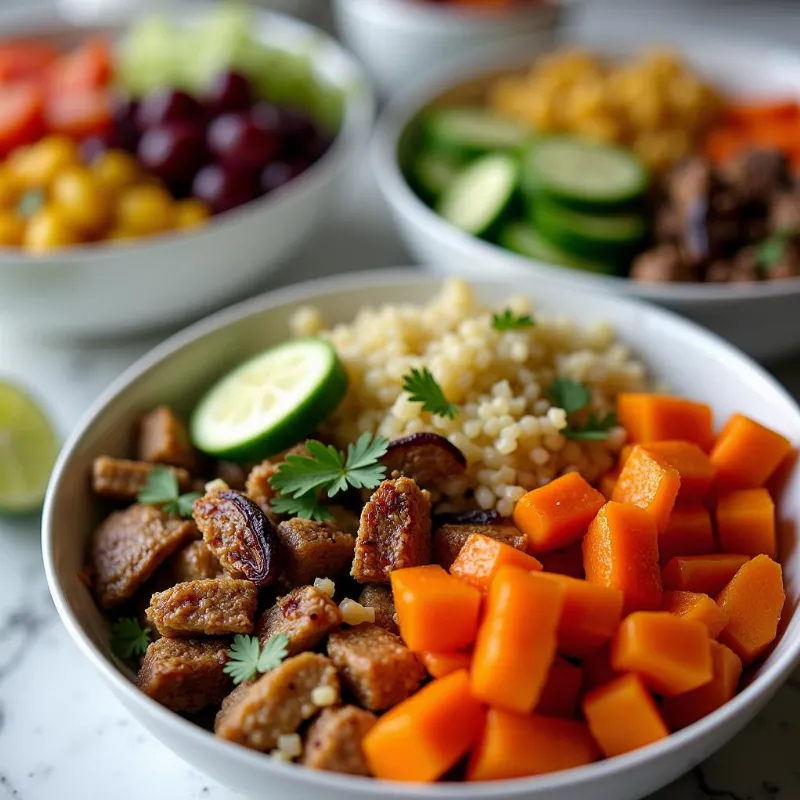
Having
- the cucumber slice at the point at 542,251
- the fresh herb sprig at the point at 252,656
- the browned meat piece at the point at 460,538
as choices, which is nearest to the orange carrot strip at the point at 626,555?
the browned meat piece at the point at 460,538

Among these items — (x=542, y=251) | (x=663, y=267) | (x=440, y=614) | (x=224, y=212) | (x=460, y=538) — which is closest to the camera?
(x=440, y=614)

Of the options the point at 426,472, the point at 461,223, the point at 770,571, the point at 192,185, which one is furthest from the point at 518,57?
the point at 770,571

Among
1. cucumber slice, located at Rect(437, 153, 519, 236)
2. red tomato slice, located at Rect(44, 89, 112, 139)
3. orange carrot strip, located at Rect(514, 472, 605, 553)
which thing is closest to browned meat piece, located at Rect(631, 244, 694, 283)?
cucumber slice, located at Rect(437, 153, 519, 236)

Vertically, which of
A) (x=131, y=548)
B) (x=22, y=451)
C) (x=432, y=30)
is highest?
(x=432, y=30)

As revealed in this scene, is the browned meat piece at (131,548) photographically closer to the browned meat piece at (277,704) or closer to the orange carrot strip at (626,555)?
the browned meat piece at (277,704)

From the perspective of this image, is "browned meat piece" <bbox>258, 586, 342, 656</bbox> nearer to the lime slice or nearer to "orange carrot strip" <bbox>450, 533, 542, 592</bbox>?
"orange carrot strip" <bbox>450, 533, 542, 592</bbox>

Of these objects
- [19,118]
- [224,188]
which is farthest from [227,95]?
[19,118]

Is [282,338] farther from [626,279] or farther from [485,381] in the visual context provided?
[626,279]
